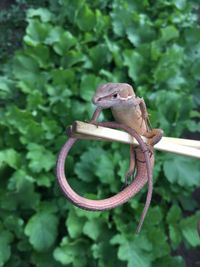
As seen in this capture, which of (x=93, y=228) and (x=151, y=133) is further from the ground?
(x=151, y=133)

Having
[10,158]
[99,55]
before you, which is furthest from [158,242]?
[99,55]

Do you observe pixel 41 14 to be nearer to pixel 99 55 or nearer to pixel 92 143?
pixel 99 55

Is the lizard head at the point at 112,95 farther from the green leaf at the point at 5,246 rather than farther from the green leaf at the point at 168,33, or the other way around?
the green leaf at the point at 168,33

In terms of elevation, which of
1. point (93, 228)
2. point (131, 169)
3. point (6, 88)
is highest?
point (131, 169)

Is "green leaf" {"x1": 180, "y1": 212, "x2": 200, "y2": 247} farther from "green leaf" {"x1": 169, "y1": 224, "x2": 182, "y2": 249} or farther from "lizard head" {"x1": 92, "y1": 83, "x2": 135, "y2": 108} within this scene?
"lizard head" {"x1": 92, "y1": 83, "x2": 135, "y2": 108}

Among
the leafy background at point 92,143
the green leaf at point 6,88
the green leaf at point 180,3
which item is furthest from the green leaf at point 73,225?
the green leaf at point 180,3

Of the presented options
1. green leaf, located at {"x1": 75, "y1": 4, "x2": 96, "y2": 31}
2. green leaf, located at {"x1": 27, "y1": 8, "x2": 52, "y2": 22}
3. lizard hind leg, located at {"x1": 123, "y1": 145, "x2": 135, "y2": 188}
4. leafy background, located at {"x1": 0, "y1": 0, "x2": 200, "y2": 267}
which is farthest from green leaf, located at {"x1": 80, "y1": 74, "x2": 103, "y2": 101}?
lizard hind leg, located at {"x1": 123, "y1": 145, "x2": 135, "y2": 188}

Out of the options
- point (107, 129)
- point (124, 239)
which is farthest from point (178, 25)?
point (107, 129)

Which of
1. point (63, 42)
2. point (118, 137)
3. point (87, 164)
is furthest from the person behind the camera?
point (63, 42)
